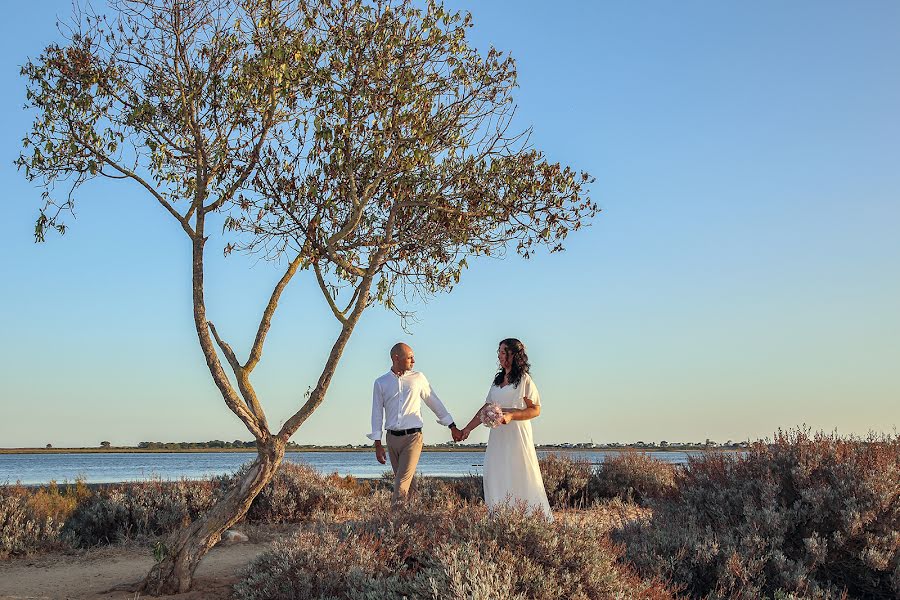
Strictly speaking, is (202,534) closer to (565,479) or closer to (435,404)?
(435,404)

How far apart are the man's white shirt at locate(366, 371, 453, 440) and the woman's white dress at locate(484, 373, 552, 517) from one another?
153cm

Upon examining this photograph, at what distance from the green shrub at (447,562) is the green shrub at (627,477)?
1017 centimetres

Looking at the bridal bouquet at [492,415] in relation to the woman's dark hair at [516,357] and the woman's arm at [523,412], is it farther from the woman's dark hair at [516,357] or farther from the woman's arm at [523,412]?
the woman's dark hair at [516,357]

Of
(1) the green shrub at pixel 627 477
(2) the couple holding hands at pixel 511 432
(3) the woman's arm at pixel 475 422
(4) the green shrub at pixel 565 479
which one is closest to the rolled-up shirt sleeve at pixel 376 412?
(2) the couple holding hands at pixel 511 432

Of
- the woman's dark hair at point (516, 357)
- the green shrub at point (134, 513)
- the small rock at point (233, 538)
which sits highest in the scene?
the woman's dark hair at point (516, 357)

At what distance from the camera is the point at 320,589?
23.4ft

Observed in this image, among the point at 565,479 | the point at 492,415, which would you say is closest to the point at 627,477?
the point at 565,479

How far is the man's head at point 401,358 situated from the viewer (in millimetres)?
11383

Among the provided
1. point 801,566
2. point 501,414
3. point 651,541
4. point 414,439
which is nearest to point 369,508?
point 414,439

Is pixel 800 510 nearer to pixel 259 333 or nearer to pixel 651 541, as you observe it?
pixel 651 541

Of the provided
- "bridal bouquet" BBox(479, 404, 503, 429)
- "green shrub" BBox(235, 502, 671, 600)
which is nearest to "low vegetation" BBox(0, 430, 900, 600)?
"green shrub" BBox(235, 502, 671, 600)

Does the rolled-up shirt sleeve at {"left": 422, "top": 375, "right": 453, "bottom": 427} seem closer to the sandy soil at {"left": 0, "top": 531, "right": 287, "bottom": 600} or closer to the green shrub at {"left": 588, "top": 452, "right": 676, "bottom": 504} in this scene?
the sandy soil at {"left": 0, "top": 531, "right": 287, "bottom": 600}

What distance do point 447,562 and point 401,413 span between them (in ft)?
16.0

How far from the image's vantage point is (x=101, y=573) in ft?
32.9
